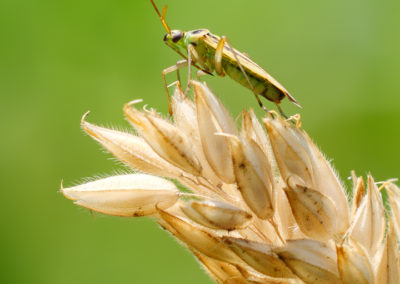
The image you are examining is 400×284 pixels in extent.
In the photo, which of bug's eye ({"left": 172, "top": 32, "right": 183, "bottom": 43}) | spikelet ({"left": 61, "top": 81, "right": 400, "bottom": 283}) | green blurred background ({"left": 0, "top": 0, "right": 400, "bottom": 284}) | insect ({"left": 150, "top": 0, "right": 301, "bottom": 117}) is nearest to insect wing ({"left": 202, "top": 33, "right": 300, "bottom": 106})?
insect ({"left": 150, "top": 0, "right": 301, "bottom": 117})

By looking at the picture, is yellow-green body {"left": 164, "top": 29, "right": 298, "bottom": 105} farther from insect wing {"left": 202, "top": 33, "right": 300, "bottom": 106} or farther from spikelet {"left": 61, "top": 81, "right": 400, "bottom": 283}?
spikelet {"left": 61, "top": 81, "right": 400, "bottom": 283}

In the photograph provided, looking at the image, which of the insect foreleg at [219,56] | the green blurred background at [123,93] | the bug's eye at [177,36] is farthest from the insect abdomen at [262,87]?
the green blurred background at [123,93]

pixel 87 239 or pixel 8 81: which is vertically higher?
pixel 8 81

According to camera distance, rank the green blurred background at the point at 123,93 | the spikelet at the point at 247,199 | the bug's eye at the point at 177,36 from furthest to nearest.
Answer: the green blurred background at the point at 123,93 → the bug's eye at the point at 177,36 → the spikelet at the point at 247,199

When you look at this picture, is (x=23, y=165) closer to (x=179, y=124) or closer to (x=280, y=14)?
(x=280, y=14)

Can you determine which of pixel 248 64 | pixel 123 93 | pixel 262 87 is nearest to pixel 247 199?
pixel 262 87

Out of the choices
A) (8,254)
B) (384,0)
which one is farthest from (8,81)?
(384,0)

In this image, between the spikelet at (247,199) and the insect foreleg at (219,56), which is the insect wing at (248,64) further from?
the spikelet at (247,199)
